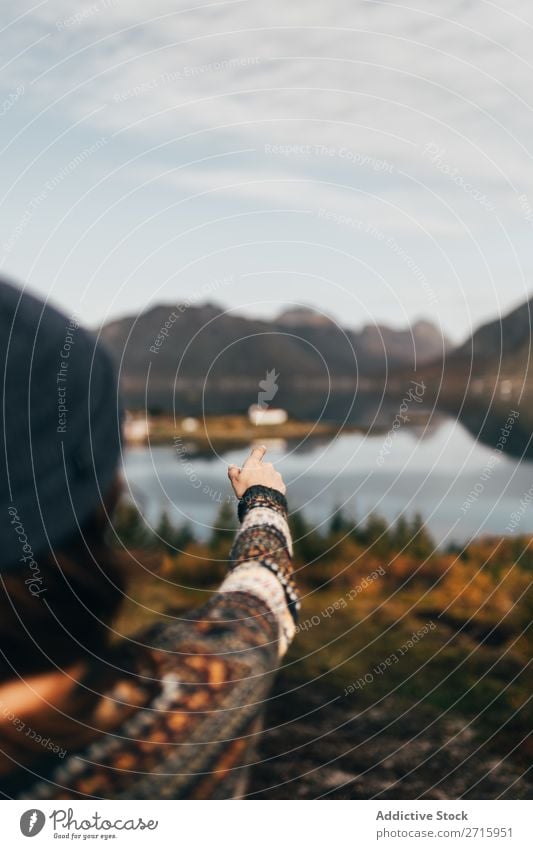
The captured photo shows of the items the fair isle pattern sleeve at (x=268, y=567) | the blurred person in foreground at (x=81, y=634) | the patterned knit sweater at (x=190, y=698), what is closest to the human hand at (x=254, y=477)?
the fair isle pattern sleeve at (x=268, y=567)

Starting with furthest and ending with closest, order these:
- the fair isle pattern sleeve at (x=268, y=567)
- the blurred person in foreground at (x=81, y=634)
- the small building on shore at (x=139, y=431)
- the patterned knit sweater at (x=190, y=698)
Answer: the small building on shore at (x=139, y=431), the fair isle pattern sleeve at (x=268, y=567), the patterned knit sweater at (x=190, y=698), the blurred person in foreground at (x=81, y=634)

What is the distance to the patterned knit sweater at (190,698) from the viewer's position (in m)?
1.74

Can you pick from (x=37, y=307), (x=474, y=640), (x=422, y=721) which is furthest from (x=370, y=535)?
(x=37, y=307)

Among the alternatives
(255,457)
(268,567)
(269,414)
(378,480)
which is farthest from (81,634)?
(378,480)

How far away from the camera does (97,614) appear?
1706 mm

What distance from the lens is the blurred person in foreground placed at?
1541mm

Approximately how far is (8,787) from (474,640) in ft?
22.5

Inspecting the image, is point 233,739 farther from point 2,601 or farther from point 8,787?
point 2,601

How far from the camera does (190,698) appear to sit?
70.0 inches

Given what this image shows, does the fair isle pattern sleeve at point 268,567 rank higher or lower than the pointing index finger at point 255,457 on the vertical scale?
lower

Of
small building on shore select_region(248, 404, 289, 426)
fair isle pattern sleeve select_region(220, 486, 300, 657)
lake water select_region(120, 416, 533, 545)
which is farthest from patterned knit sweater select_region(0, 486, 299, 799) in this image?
lake water select_region(120, 416, 533, 545)

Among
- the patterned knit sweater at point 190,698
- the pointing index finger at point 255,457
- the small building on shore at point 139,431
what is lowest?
the patterned knit sweater at point 190,698

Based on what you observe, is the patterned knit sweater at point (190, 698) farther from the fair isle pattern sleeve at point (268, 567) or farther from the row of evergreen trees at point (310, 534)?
the row of evergreen trees at point (310, 534)

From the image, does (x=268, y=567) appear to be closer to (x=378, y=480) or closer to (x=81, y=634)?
(x=81, y=634)
